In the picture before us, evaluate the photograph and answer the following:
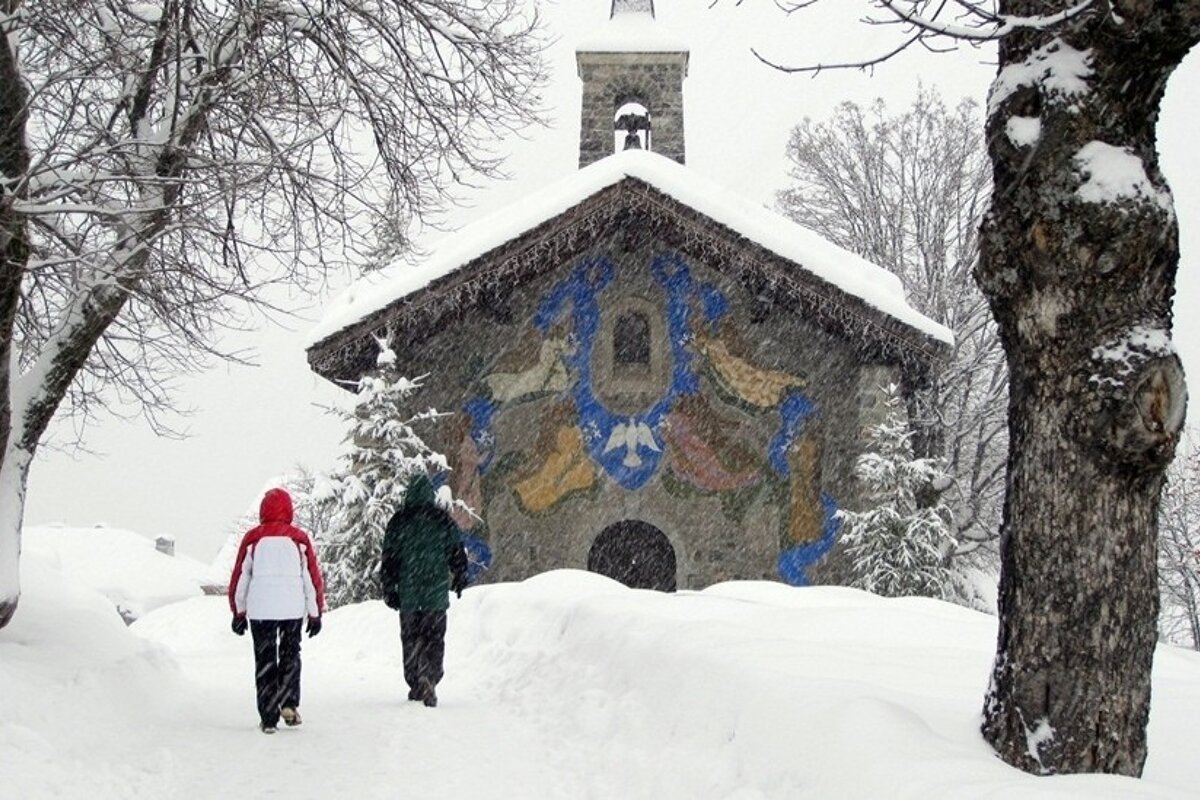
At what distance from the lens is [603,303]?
17.0 m

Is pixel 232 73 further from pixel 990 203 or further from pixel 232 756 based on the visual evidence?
pixel 990 203

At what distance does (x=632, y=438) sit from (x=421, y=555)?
8.04m

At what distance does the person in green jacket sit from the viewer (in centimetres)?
861

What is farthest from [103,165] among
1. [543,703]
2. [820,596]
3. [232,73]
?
[820,596]

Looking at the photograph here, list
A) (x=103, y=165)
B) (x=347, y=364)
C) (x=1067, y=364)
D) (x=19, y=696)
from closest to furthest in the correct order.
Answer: (x=1067, y=364) < (x=19, y=696) < (x=103, y=165) < (x=347, y=364)

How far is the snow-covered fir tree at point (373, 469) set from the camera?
15.8 metres

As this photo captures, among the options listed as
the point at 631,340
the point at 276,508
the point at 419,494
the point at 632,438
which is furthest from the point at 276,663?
the point at 631,340

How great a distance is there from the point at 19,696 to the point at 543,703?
3187 millimetres

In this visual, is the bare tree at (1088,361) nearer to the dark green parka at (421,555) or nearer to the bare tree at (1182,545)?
the dark green parka at (421,555)

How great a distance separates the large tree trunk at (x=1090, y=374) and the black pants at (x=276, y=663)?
464 cm

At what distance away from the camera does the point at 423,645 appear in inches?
340

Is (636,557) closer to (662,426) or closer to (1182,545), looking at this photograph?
(662,426)

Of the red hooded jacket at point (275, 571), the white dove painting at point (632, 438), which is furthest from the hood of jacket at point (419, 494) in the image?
→ the white dove painting at point (632, 438)

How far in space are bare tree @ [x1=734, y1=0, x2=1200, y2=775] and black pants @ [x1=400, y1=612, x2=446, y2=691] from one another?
4.90m
